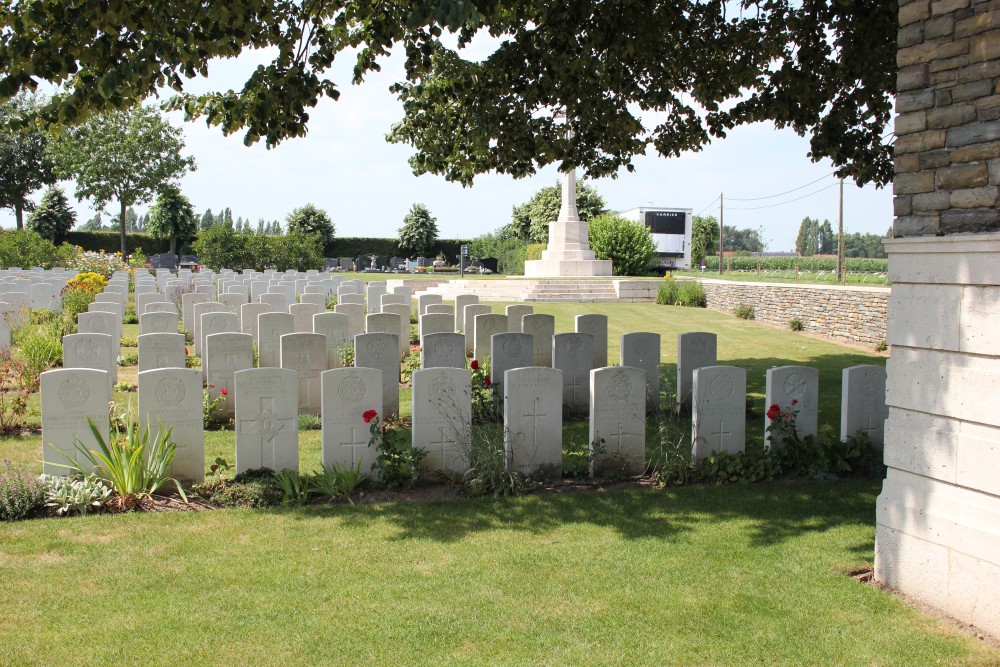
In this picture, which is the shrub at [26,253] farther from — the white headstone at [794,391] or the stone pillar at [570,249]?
the white headstone at [794,391]

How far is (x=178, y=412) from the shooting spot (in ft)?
20.2

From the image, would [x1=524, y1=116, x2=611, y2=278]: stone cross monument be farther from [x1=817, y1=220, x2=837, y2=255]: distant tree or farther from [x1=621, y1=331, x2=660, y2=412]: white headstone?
[x1=817, y1=220, x2=837, y2=255]: distant tree

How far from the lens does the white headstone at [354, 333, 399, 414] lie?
27.6 ft

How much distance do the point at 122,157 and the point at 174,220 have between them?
767cm

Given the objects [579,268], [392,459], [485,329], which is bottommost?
[392,459]

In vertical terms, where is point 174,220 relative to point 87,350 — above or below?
above

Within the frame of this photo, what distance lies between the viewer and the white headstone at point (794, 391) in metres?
6.89

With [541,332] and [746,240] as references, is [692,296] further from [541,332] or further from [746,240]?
[746,240]

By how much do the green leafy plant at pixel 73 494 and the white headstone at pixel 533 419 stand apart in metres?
3.01

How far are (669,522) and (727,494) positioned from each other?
0.87 meters

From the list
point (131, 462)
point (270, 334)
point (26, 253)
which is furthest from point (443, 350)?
point (26, 253)

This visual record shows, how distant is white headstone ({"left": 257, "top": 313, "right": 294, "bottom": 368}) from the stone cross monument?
24824 millimetres

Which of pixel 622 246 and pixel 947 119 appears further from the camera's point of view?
pixel 622 246

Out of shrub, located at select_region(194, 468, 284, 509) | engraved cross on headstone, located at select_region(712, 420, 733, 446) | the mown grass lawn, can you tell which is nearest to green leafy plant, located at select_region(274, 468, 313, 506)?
shrub, located at select_region(194, 468, 284, 509)
